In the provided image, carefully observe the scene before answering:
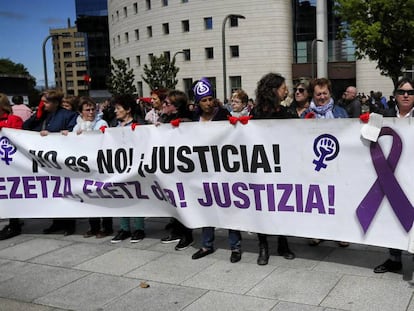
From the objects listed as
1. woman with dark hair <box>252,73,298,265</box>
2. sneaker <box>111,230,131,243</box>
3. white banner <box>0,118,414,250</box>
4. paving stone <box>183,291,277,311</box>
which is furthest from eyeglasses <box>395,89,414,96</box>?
sneaker <box>111,230,131,243</box>

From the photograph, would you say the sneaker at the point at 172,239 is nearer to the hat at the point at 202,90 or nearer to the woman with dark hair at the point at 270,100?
the woman with dark hair at the point at 270,100

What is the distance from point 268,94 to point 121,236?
2697 mm

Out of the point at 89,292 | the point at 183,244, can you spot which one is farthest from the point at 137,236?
the point at 89,292

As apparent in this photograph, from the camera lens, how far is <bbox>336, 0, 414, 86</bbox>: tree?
23.9 meters

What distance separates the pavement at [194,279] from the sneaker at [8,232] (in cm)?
65

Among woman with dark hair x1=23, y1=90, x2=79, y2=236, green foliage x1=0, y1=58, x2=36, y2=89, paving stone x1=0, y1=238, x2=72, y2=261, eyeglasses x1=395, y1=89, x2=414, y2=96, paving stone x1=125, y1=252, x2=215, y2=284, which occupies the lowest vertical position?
paving stone x1=0, y1=238, x2=72, y2=261

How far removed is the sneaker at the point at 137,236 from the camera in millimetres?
6204

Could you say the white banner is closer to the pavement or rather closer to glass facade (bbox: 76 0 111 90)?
the pavement

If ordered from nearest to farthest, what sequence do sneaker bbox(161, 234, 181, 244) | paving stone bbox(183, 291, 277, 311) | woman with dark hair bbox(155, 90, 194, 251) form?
paving stone bbox(183, 291, 277, 311)
woman with dark hair bbox(155, 90, 194, 251)
sneaker bbox(161, 234, 181, 244)

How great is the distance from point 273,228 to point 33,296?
94.0 inches

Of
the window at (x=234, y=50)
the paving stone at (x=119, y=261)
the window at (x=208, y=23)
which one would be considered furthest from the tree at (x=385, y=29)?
the window at (x=208, y=23)

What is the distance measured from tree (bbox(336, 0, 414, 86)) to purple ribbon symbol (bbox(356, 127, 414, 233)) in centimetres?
2082

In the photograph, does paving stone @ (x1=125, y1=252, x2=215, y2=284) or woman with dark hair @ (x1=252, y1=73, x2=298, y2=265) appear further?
woman with dark hair @ (x1=252, y1=73, x2=298, y2=265)

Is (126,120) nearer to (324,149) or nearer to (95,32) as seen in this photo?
(324,149)
